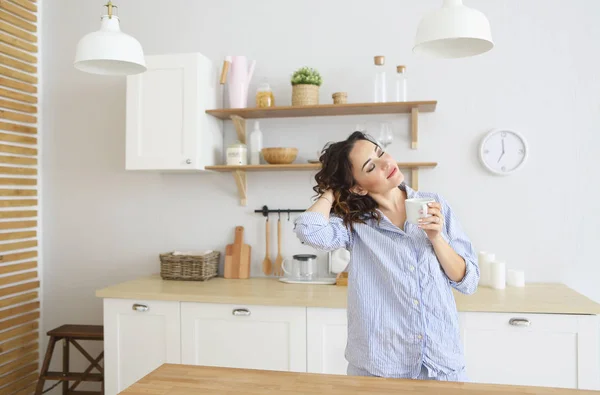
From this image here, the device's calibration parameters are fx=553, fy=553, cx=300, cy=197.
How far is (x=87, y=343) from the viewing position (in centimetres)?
374

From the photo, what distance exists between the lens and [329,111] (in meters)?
3.27

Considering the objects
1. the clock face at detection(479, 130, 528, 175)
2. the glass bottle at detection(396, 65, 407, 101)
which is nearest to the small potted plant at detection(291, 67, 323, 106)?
the glass bottle at detection(396, 65, 407, 101)

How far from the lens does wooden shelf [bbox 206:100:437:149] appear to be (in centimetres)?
309

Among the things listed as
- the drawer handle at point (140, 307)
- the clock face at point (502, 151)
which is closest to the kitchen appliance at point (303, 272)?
the drawer handle at point (140, 307)

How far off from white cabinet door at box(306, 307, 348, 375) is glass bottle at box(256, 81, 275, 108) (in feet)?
4.06

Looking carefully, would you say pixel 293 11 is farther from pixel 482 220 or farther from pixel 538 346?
pixel 538 346

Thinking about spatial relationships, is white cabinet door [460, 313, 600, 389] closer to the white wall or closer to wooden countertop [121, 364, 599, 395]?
the white wall

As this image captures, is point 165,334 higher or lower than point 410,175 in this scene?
lower

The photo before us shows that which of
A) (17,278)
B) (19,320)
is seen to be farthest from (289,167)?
(19,320)

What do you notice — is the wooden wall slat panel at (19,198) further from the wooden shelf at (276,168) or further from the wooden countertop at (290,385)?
the wooden countertop at (290,385)

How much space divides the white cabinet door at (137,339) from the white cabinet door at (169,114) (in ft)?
2.62

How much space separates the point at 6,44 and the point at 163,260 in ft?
5.50

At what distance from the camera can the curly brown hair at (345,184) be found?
171 cm

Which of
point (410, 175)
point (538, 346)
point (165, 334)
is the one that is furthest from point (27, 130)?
point (538, 346)
